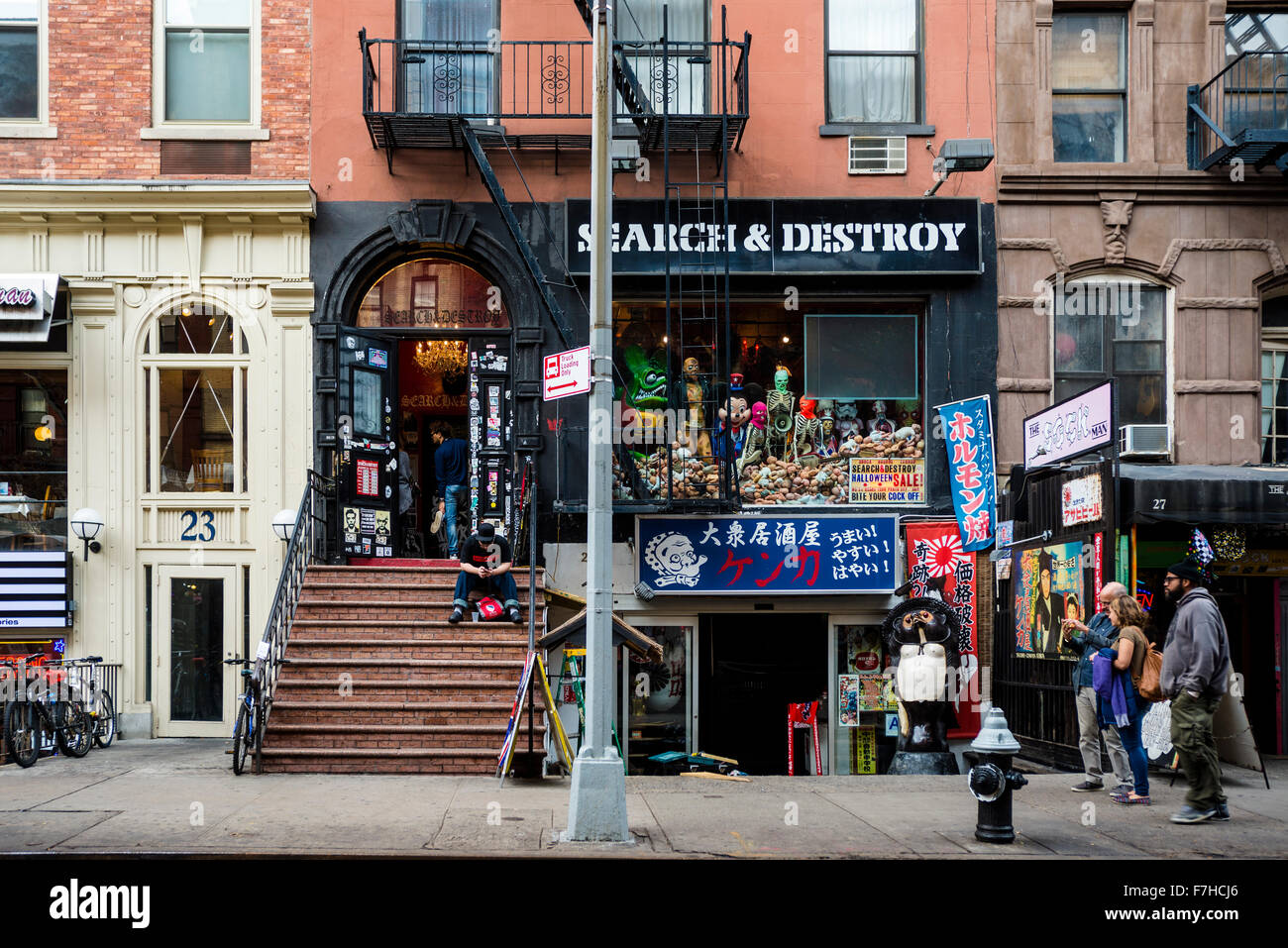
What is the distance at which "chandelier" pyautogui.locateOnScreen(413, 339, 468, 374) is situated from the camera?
18.6 metres

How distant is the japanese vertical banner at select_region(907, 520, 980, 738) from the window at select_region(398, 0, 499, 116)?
7711 mm

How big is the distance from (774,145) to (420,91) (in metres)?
4.52

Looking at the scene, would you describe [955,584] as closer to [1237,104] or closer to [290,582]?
[1237,104]

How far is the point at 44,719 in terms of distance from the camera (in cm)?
1298

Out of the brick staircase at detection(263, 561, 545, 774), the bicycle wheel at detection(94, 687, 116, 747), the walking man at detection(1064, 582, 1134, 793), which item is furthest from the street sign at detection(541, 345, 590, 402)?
the bicycle wheel at detection(94, 687, 116, 747)

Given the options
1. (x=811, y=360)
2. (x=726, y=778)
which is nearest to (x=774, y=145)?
(x=811, y=360)

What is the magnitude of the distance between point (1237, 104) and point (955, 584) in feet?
23.1

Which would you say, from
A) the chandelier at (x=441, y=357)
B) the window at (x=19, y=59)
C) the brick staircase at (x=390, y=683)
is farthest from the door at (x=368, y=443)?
the window at (x=19, y=59)

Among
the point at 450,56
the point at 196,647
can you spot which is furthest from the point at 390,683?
the point at 450,56

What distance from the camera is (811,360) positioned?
52.3ft

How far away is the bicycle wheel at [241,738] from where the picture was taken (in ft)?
38.8

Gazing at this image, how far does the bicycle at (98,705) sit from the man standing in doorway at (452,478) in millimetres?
4307

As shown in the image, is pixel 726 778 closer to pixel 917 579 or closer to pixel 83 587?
pixel 917 579

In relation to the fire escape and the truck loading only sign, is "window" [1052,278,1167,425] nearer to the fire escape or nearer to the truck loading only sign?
the truck loading only sign
